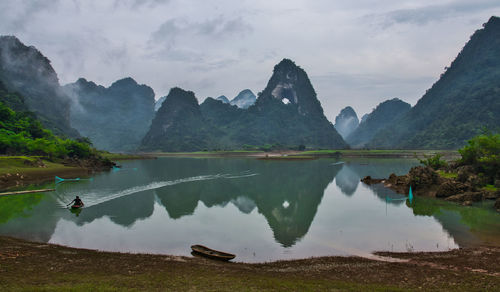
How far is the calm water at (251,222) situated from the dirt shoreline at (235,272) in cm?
218

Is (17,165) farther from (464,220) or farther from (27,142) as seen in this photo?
(464,220)

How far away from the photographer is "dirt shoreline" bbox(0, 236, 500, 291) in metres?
12.1

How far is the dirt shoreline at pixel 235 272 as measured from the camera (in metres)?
12.1

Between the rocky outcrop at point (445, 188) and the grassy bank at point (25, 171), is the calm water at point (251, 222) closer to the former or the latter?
the rocky outcrop at point (445, 188)

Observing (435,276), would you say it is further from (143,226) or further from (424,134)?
(424,134)

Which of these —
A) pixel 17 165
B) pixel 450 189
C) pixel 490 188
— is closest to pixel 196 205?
pixel 450 189

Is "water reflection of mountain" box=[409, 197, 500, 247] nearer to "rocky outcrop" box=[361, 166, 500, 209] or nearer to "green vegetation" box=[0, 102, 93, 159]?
"rocky outcrop" box=[361, 166, 500, 209]

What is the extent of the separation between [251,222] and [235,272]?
13075 mm

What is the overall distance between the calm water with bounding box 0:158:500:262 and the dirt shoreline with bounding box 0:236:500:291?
2184 mm

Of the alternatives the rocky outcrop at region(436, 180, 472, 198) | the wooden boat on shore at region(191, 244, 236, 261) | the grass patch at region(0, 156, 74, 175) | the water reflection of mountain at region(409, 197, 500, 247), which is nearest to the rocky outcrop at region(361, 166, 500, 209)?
the rocky outcrop at region(436, 180, 472, 198)

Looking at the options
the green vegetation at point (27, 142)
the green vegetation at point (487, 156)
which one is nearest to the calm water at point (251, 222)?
the green vegetation at point (487, 156)

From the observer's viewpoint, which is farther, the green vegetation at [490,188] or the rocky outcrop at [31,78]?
the rocky outcrop at [31,78]

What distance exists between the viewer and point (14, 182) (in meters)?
48.9

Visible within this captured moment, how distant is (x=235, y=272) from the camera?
47.3 ft
